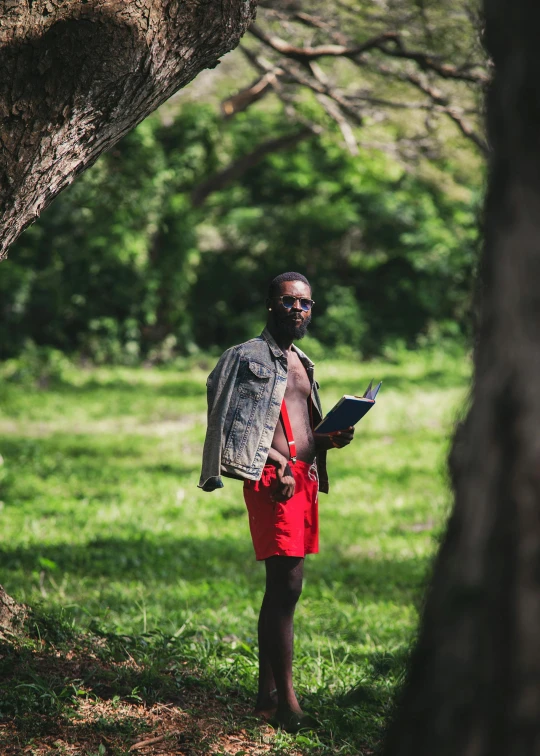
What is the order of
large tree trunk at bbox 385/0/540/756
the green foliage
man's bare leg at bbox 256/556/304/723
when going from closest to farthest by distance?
1. large tree trunk at bbox 385/0/540/756
2. man's bare leg at bbox 256/556/304/723
3. the green foliage

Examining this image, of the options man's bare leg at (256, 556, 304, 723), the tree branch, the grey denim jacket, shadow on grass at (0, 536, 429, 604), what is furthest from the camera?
the tree branch

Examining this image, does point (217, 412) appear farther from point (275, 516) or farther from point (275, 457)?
point (275, 516)

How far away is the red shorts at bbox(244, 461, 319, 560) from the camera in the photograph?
390 centimetres

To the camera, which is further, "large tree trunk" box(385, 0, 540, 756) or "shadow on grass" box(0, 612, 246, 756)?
"shadow on grass" box(0, 612, 246, 756)

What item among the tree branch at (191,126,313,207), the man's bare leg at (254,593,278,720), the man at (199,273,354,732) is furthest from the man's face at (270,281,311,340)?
→ the tree branch at (191,126,313,207)

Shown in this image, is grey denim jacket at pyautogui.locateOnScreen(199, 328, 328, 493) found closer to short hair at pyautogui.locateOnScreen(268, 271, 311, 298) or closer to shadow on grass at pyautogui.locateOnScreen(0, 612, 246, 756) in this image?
short hair at pyautogui.locateOnScreen(268, 271, 311, 298)

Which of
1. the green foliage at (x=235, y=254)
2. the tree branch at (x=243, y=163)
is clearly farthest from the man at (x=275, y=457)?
the tree branch at (x=243, y=163)

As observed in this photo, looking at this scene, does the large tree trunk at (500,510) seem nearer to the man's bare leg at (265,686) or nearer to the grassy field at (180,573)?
the grassy field at (180,573)

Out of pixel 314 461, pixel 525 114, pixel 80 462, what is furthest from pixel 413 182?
pixel 525 114

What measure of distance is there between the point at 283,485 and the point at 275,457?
14 cm

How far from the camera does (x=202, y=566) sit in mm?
7270

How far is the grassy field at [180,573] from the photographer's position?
13.3 feet

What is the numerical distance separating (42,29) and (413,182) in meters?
23.3

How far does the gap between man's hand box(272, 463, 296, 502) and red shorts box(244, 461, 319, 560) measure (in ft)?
0.10
